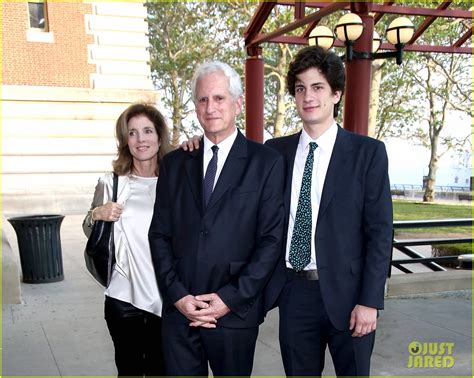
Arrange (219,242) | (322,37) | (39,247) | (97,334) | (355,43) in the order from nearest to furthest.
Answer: (219,242), (97,334), (39,247), (355,43), (322,37)

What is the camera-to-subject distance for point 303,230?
2.78 meters

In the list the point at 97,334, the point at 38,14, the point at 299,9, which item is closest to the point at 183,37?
the point at 38,14

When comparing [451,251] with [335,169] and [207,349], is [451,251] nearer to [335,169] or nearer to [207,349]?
[335,169]

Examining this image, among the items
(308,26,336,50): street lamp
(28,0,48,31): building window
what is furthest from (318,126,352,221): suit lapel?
(28,0,48,31): building window

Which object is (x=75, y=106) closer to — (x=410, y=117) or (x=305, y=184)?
(x=305, y=184)

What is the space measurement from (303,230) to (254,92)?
11.3 meters

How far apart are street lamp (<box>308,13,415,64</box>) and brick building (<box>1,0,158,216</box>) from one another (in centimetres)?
672

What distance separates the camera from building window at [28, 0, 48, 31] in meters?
15.5

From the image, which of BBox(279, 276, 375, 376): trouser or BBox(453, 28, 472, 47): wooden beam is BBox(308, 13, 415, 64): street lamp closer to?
BBox(453, 28, 472, 47): wooden beam

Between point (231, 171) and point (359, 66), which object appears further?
point (359, 66)

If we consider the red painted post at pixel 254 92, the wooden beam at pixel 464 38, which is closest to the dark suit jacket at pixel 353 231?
the red painted post at pixel 254 92

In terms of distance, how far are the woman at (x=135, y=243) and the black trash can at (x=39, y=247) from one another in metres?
4.27

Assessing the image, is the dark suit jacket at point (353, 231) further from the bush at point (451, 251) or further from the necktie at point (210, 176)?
the bush at point (451, 251)
